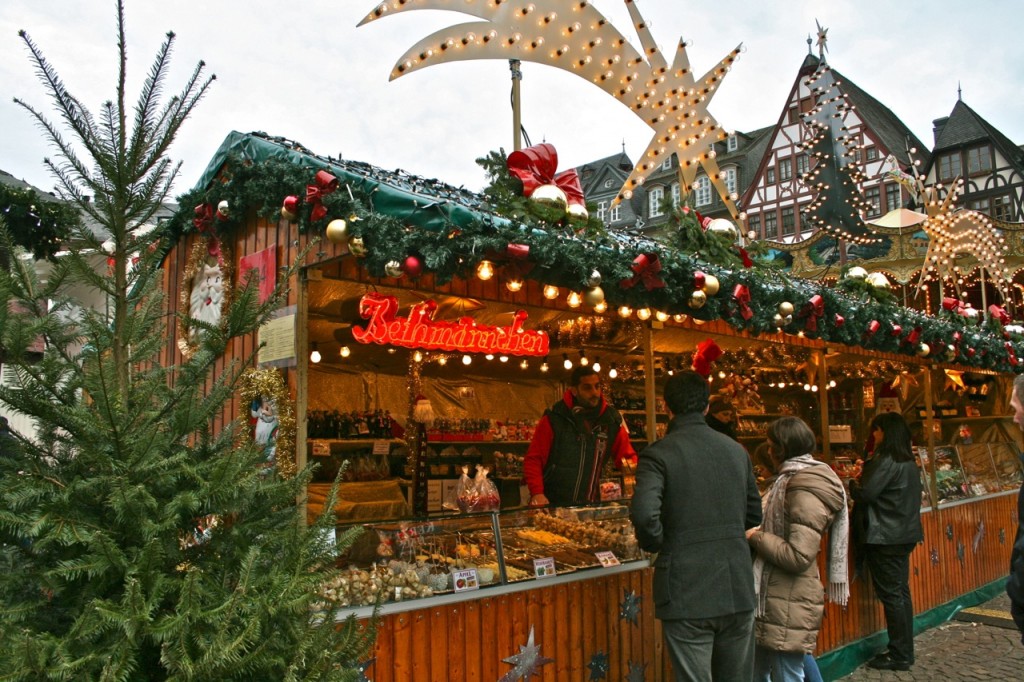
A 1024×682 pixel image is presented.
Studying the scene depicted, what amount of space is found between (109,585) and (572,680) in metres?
3.04

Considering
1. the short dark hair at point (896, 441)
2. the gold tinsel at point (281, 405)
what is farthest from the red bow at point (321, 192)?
the short dark hair at point (896, 441)

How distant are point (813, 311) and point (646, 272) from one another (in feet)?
7.60

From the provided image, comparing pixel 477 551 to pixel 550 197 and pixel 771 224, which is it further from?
pixel 771 224

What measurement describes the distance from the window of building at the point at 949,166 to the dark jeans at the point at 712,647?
3272 centimetres

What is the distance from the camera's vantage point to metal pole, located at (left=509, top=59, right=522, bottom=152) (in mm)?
6066

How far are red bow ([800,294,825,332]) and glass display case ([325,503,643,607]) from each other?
2.30 meters

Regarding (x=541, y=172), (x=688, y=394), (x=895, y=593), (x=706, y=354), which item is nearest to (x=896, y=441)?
(x=895, y=593)

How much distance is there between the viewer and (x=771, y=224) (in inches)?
1395

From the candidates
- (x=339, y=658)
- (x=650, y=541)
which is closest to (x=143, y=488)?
(x=339, y=658)

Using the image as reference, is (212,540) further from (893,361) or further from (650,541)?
(893,361)

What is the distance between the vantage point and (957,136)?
3144 centimetres

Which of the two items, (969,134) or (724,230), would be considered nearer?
(724,230)

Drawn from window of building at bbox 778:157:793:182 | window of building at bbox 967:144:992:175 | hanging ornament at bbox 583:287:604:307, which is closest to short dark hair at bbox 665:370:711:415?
hanging ornament at bbox 583:287:604:307

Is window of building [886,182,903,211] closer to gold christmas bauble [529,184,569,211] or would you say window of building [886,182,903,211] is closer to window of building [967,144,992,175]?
window of building [967,144,992,175]
